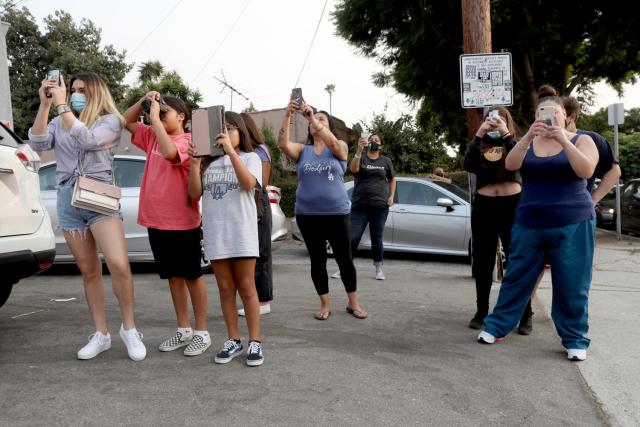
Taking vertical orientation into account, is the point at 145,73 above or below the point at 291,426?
above

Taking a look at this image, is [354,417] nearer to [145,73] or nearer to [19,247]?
[19,247]

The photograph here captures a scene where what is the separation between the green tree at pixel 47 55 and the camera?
98.0 feet

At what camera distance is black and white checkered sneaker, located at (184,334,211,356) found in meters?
3.69

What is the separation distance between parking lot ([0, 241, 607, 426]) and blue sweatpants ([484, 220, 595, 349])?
0.24 meters

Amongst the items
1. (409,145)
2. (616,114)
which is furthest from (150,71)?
(616,114)

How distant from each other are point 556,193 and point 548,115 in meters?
0.53

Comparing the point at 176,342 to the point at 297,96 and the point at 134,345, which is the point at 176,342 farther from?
the point at 297,96

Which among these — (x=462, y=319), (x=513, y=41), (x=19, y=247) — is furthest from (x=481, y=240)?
(x=513, y=41)

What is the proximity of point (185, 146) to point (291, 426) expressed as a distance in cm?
191

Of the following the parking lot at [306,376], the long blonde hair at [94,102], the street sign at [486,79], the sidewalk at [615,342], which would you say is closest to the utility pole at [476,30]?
the street sign at [486,79]

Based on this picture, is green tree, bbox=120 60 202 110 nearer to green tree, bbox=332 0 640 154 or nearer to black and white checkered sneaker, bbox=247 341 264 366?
green tree, bbox=332 0 640 154

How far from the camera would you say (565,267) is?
3.70 m

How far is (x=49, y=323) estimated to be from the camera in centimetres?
455

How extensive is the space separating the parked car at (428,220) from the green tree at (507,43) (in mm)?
5512
